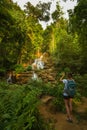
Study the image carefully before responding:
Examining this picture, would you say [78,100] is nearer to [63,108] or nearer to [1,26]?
[63,108]

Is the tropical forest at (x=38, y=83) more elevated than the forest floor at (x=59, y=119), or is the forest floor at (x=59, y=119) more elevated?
the tropical forest at (x=38, y=83)

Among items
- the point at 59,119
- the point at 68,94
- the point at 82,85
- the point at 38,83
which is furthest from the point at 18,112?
the point at 82,85

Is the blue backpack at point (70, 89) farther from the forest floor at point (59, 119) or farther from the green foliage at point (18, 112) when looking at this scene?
the green foliage at point (18, 112)

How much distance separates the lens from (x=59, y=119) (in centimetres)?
991

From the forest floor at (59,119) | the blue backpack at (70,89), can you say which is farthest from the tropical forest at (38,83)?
the blue backpack at (70,89)

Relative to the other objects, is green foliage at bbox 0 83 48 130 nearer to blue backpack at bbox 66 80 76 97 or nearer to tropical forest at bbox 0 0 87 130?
tropical forest at bbox 0 0 87 130

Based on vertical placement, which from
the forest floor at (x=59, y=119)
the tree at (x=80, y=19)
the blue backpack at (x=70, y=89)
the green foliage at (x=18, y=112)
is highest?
the tree at (x=80, y=19)

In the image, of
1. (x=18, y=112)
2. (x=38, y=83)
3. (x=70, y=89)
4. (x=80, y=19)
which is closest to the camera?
(x=18, y=112)

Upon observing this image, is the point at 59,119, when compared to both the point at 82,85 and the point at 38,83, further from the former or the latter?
the point at 82,85

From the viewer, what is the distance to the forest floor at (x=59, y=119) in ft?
29.9

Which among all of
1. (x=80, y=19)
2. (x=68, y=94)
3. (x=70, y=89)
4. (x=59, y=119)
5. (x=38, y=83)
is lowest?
(x=59, y=119)

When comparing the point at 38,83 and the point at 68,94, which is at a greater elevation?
the point at 38,83

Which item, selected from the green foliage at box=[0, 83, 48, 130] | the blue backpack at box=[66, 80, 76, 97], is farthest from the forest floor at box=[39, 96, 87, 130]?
the green foliage at box=[0, 83, 48, 130]

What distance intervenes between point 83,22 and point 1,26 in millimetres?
4836
